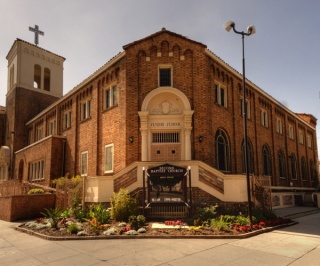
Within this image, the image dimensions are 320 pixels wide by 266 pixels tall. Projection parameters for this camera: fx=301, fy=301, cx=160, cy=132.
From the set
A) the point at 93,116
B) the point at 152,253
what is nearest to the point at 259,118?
the point at 93,116

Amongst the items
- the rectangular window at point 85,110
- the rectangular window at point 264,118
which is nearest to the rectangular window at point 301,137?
the rectangular window at point 264,118

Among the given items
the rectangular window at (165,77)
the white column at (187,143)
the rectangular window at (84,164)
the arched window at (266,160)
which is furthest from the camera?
the arched window at (266,160)

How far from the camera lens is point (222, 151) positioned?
62.4ft

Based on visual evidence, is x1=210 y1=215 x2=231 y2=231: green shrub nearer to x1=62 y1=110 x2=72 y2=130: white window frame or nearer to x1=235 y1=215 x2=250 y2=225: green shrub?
x1=235 y1=215 x2=250 y2=225: green shrub

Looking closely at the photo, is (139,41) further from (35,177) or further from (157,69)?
(35,177)

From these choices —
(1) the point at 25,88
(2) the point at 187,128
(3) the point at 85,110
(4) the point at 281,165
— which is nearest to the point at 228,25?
(2) the point at 187,128

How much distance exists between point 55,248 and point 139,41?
12.3 m

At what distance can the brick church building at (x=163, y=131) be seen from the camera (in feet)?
46.6

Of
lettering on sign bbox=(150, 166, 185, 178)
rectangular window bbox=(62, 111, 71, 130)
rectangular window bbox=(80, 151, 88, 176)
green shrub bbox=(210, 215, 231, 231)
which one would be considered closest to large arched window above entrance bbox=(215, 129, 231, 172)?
lettering on sign bbox=(150, 166, 185, 178)

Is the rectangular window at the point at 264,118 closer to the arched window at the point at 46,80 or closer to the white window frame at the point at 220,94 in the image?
the white window frame at the point at 220,94

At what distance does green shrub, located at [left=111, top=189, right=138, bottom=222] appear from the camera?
41.3 feet

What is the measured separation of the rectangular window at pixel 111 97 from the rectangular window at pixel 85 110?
2.56m

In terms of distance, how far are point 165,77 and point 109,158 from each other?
6.05m

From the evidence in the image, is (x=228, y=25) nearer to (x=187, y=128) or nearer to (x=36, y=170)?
(x=187, y=128)
